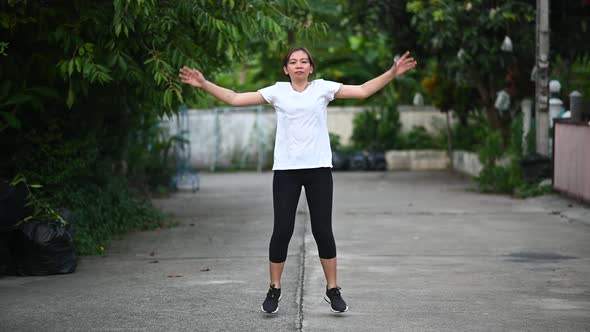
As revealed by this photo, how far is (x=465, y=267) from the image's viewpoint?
9367 mm

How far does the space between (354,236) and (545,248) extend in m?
2.30

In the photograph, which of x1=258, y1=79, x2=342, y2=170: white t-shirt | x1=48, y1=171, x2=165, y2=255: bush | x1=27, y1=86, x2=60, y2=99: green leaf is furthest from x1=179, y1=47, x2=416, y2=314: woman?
x1=48, y1=171, x2=165, y2=255: bush

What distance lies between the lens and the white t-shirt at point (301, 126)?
7.02 m

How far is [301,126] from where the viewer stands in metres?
7.04

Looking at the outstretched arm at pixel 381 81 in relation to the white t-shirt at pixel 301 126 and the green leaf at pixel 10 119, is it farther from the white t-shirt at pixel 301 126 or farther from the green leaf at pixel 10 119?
the green leaf at pixel 10 119

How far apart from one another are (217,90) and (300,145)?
2.30 ft

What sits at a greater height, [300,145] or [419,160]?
[300,145]

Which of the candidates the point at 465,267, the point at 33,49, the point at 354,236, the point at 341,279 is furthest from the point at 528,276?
the point at 33,49

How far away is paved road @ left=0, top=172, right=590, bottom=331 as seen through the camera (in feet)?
22.9

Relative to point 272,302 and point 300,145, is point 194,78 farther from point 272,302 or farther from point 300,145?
point 272,302

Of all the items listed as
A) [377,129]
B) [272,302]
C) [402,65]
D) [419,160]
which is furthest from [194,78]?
[377,129]

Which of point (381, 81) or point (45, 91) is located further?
point (45, 91)

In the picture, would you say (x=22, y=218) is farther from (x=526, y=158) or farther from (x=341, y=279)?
(x=526, y=158)

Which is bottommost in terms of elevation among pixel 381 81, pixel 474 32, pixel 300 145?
pixel 300 145
